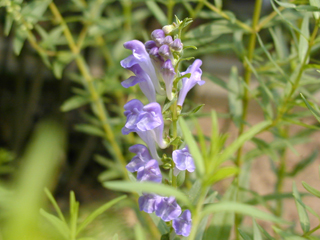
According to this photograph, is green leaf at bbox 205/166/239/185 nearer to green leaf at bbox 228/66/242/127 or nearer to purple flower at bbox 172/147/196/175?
purple flower at bbox 172/147/196/175

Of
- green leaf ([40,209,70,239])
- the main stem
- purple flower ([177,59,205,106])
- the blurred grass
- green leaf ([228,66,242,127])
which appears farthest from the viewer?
green leaf ([228,66,242,127])

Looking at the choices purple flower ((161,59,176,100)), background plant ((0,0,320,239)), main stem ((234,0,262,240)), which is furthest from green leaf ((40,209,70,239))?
main stem ((234,0,262,240))

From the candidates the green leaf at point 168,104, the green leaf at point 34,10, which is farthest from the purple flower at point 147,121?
the green leaf at point 34,10

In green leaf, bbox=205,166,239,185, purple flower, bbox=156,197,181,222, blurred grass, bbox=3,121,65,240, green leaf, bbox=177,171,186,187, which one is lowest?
purple flower, bbox=156,197,181,222

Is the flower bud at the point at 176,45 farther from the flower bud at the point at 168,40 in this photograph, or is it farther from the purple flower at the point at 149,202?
the purple flower at the point at 149,202

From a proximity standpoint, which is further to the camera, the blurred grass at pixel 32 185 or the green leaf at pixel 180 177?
the green leaf at pixel 180 177

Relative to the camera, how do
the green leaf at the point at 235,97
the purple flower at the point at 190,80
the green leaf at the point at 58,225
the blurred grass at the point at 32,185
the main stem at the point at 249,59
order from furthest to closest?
the green leaf at the point at 235,97 → the main stem at the point at 249,59 → the purple flower at the point at 190,80 → the green leaf at the point at 58,225 → the blurred grass at the point at 32,185

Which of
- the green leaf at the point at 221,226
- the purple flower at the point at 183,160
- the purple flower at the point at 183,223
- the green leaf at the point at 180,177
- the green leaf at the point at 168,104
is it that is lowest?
the green leaf at the point at 221,226

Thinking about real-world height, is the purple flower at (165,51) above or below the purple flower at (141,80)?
above
